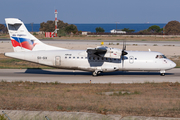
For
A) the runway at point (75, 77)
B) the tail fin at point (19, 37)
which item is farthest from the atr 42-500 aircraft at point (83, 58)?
the runway at point (75, 77)

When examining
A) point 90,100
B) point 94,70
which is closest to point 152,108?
point 90,100

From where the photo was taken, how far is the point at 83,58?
27750 mm

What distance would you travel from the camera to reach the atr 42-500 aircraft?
1078 inches

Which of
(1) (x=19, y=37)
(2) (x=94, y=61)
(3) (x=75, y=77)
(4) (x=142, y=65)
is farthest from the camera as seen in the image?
(1) (x=19, y=37)

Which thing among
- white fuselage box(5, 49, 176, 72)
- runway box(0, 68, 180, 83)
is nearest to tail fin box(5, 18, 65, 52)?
white fuselage box(5, 49, 176, 72)

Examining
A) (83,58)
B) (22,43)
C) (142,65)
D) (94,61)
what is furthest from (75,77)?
(142,65)

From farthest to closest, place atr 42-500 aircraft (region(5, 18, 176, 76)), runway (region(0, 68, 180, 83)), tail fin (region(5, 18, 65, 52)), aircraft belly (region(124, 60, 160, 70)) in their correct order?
1. tail fin (region(5, 18, 65, 52))
2. aircraft belly (region(124, 60, 160, 70))
3. atr 42-500 aircraft (region(5, 18, 176, 76))
4. runway (region(0, 68, 180, 83))

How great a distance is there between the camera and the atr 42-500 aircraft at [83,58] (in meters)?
27.4

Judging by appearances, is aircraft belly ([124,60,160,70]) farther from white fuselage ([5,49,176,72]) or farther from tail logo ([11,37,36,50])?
tail logo ([11,37,36,50])

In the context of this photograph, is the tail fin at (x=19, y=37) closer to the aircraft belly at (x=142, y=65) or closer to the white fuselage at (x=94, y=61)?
the white fuselage at (x=94, y=61)

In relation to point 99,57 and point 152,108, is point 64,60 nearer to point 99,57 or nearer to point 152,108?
point 99,57

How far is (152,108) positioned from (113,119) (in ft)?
12.3

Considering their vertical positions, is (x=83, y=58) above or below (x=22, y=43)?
below

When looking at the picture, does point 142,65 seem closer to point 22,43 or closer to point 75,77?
point 75,77
